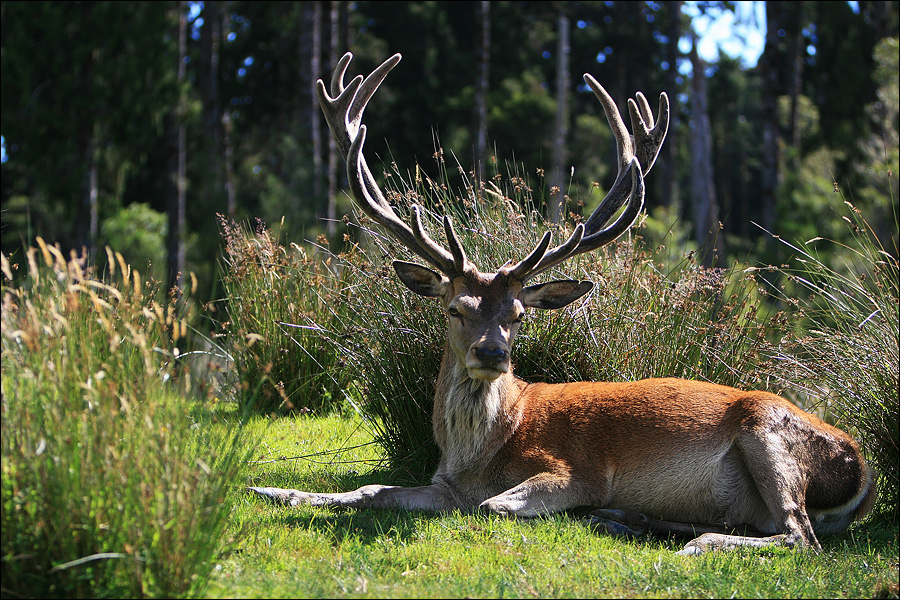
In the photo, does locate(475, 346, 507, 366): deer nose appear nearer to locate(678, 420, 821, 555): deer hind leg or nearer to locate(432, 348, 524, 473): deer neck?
locate(432, 348, 524, 473): deer neck

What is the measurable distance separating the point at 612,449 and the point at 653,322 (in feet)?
4.32

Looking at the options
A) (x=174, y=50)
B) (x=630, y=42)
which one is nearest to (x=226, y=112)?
(x=174, y=50)

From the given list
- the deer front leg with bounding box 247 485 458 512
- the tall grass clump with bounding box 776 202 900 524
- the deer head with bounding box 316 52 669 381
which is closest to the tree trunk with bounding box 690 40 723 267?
the deer head with bounding box 316 52 669 381

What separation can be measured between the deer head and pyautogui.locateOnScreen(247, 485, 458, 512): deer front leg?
79 centimetres

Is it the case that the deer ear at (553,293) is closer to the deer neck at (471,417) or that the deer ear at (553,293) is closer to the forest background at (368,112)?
the deer neck at (471,417)

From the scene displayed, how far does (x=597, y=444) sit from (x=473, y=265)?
4.16 feet

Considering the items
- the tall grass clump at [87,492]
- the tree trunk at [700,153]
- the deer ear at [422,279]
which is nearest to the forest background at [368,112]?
the tree trunk at [700,153]

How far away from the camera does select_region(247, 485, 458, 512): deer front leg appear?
4.80m

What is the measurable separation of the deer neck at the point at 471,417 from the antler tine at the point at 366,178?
60 cm

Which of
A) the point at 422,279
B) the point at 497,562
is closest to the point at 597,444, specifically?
the point at 497,562

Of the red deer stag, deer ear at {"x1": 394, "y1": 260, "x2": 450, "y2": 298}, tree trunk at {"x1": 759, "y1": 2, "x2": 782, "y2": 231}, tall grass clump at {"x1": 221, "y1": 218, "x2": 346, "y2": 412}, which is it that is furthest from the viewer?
tree trunk at {"x1": 759, "y1": 2, "x2": 782, "y2": 231}

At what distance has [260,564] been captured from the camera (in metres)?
3.71

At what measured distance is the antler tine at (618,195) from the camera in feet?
16.0

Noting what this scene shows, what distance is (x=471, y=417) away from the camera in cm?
490
